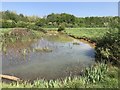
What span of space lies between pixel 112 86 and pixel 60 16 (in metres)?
45.8

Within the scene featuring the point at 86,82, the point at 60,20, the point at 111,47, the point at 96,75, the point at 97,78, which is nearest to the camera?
the point at 86,82

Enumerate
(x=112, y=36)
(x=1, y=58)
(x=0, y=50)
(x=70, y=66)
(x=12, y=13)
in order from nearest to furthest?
(x=70, y=66), (x=112, y=36), (x=1, y=58), (x=0, y=50), (x=12, y=13)

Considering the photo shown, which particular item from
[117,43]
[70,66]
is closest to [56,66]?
[70,66]

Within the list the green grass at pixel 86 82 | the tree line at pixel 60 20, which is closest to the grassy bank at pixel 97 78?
the green grass at pixel 86 82

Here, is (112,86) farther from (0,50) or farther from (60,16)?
(60,16)

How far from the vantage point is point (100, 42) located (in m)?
12.6

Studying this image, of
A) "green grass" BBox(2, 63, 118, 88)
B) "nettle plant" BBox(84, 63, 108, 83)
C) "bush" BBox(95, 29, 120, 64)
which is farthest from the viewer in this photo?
"bush" BBox(95, 29, 120, 64)

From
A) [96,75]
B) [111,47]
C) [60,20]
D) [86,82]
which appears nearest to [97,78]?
[96,75]

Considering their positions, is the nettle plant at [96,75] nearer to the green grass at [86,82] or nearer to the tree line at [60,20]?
the green grass at [86,82]

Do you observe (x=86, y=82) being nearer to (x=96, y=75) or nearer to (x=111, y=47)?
(x=96, y=75)

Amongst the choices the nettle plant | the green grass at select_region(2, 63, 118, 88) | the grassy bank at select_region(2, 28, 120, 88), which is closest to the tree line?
the grassy bank at select_region(2, 28, 120, 88)

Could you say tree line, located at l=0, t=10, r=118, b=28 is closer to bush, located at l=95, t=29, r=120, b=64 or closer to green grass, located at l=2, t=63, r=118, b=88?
bush, located at l=95, t=29, r=120, b=64

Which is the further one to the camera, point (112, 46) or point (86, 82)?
point (112, 46)

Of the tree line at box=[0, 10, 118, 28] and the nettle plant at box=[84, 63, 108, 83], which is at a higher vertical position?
the tree line at box=[0, 10, 118, 28]
